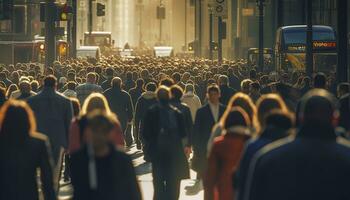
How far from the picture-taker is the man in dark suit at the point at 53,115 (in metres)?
14.8

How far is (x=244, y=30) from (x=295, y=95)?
79995 millimetres

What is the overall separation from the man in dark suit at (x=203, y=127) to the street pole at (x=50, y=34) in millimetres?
20366

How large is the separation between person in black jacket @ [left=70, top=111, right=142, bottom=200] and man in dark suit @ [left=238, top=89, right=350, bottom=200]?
90 centimetres

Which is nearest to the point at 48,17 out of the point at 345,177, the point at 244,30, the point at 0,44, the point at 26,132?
the point at 26,132

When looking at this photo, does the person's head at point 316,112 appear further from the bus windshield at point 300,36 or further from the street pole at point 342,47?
the bus windshield at point 300,36

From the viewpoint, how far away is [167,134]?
13.9 metres

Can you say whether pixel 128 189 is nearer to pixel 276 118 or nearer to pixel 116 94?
pixel 276 118

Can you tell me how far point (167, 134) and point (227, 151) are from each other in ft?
13.1

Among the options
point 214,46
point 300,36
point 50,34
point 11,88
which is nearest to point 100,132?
point 11,88

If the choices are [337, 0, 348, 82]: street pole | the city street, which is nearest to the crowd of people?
the city street

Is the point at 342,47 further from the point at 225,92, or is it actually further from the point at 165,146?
the point at 165,146

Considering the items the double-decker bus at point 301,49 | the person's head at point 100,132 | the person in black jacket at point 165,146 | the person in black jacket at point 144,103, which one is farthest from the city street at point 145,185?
the double-decker bus at point 301,49

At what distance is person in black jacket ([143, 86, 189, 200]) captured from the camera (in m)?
13.9

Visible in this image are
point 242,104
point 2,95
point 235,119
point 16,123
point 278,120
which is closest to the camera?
point 278,120
